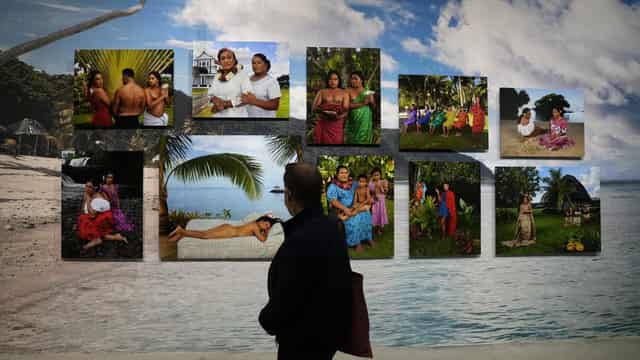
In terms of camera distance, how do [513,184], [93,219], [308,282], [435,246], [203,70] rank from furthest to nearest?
[513,184]
[435,246]
[203,70]
[93,219]
[308,282]

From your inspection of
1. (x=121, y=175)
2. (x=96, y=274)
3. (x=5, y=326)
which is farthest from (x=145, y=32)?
(x=5, y=326)

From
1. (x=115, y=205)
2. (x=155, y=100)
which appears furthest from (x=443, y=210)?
(x=115, y=205)

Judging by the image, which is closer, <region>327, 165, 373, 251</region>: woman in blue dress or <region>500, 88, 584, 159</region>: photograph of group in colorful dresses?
<region>327, 165, 373, 251</region>: woman in blue dress

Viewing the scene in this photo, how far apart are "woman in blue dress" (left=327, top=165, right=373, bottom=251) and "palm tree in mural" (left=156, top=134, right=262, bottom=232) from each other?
555mm

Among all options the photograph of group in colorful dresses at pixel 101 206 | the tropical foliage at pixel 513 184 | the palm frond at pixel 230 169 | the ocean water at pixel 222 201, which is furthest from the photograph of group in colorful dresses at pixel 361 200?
the photograph of group in colorful dresses at pixel 101 206

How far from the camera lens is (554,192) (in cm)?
479

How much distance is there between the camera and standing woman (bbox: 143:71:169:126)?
4.45 m

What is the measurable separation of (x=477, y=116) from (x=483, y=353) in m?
1.78

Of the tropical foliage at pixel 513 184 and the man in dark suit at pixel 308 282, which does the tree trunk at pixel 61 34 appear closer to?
the man in dark suit at pixel 308 282

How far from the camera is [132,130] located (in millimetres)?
4465

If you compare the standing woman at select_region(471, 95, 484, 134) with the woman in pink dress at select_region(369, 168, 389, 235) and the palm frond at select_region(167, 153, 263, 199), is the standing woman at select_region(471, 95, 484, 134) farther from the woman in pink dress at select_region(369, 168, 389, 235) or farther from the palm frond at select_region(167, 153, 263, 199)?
the palm frond at select_region(167, 153, 263, 199)

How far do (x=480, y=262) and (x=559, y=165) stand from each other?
1.00 m

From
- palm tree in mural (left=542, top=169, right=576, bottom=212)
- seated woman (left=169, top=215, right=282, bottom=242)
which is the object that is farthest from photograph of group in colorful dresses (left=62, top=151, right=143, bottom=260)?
palm tree in mural (left=542, top=169, right=576, bottom=212)

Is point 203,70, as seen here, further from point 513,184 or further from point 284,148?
point 513,184
